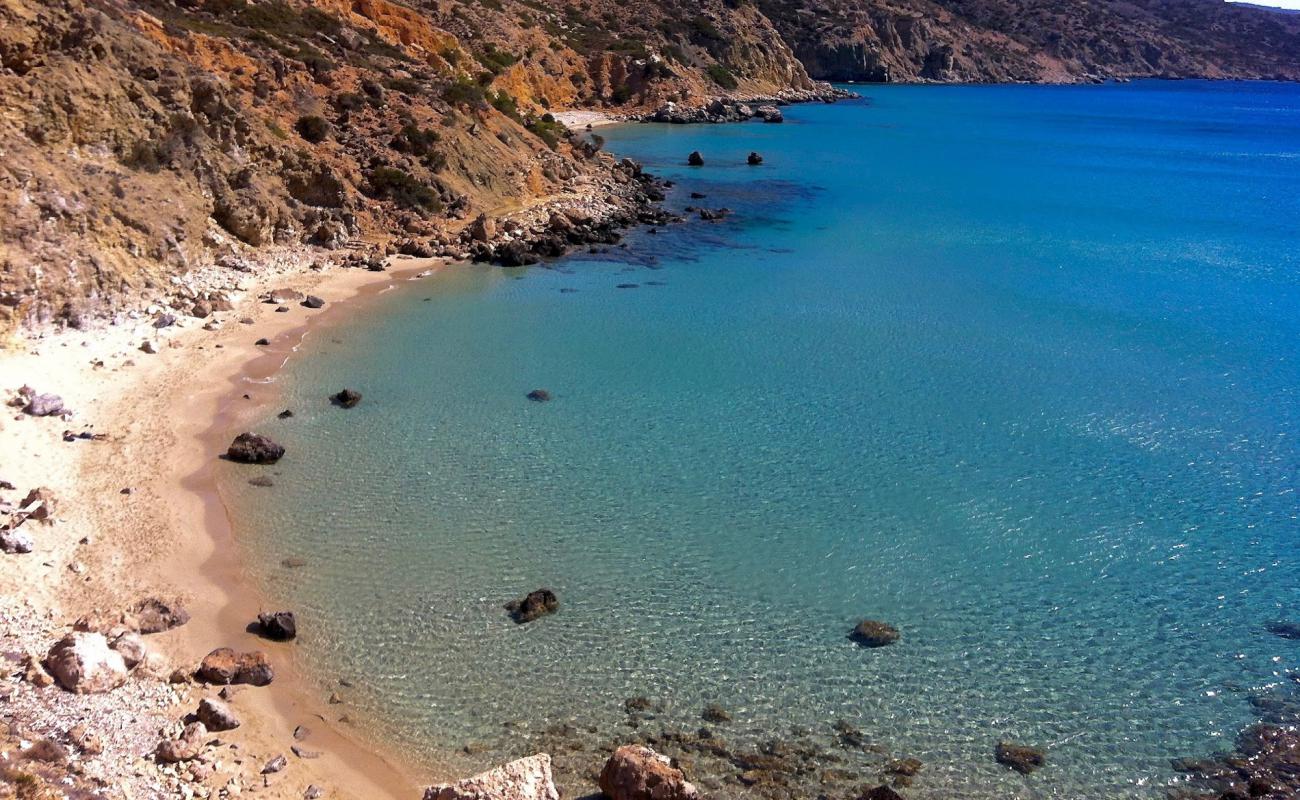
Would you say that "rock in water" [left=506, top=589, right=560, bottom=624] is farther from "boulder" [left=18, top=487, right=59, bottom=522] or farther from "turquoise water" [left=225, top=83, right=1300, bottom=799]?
"boulder" [left=18, top=487, right=59, bottom=522]

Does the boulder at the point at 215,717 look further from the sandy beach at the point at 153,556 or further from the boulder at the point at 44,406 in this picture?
the boulder at the point at 44,406

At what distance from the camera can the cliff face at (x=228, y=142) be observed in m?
23.4

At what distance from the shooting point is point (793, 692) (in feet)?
41.9

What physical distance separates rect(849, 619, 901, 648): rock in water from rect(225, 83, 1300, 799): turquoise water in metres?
0.26

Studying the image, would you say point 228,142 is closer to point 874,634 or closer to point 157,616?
point 157,616

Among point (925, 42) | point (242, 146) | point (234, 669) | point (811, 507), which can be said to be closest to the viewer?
A: point (234, 669)

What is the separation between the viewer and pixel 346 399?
21.6 m

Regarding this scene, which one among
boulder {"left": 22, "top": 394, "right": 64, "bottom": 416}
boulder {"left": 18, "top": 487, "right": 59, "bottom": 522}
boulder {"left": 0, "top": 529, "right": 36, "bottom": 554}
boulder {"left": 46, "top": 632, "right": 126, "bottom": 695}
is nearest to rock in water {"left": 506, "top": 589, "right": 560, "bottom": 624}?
boulder {"left": 46, "top": 632, "right": 126, "bottom": 695}

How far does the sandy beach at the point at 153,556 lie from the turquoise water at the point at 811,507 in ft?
2.48

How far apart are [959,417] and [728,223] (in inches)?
970

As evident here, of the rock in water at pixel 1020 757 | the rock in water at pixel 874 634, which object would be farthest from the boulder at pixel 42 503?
the rock in water at pixel 1020 757

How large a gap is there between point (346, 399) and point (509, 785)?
45.7 ft

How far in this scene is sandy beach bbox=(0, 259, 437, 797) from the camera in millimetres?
10742

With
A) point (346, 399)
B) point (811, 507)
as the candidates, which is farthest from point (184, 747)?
point (346, 399)
